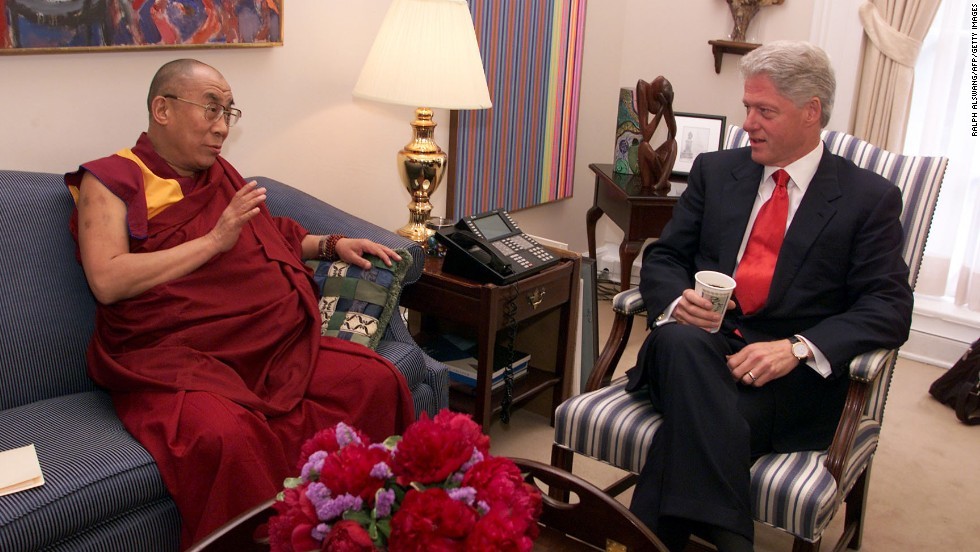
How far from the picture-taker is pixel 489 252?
277cm

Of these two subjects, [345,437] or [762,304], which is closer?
[345,437]

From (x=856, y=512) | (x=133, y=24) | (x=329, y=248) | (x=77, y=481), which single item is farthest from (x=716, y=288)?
(x=133, y=24)

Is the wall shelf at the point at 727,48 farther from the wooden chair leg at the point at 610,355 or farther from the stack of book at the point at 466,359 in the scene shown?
the wooden chair leg at the point at 610,355

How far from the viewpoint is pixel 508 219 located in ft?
9.77

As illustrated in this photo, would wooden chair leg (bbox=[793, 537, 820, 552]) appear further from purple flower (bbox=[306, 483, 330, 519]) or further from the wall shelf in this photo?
the wall shelf

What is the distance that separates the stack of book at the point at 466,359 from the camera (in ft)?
9.91

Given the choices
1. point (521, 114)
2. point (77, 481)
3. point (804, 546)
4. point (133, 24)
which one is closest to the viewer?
point (77, 481)

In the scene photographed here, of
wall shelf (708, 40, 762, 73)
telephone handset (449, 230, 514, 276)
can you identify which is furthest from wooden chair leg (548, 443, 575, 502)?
wall shelf (708, 40, 762, 73)

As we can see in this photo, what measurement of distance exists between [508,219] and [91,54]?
1.29 meters

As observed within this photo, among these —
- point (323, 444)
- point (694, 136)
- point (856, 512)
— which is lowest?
point (856, 512)

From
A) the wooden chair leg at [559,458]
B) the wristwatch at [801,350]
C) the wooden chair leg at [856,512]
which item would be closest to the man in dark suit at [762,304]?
the wristwatch at [801,350]

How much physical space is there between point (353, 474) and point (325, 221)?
1.62 m

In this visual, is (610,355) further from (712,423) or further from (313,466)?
(313,466)

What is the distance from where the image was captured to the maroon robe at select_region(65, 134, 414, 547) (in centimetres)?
193
